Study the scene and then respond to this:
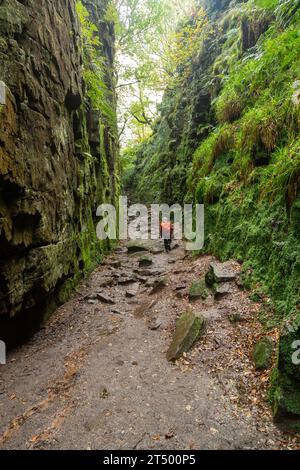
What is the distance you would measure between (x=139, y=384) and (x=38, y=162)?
4560 mm

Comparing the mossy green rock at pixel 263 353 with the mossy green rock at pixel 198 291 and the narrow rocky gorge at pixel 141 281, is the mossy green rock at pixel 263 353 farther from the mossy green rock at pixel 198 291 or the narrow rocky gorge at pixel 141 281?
the mossy green rock at pixel 198 291

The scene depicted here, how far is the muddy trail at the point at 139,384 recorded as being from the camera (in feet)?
10.9

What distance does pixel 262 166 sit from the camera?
6680mm

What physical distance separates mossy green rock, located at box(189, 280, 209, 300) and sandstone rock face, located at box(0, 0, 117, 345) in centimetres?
334

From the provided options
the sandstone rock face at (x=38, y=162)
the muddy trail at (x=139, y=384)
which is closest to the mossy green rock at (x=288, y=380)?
the muddy trail at (x=139, y=384)

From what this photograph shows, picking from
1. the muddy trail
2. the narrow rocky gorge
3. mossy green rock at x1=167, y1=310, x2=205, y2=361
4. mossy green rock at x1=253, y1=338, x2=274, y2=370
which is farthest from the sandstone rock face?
mossy green rock at x1=253, y1=338, x2=274, y2=370

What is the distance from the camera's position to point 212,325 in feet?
17.1

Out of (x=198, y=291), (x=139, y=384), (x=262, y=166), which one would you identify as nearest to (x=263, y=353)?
(x=139, y=384)

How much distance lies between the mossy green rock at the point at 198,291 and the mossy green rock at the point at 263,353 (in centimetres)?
209

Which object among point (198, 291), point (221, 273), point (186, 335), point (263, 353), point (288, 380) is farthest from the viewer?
point (198, 291)

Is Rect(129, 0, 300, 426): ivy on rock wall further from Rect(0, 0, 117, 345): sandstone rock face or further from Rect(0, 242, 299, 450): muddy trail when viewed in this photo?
Rect(0, 0, 117, 345): sandstone rock face

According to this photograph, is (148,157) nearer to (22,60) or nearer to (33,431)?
(22,60)

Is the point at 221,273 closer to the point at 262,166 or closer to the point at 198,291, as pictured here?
the point at 198,291
